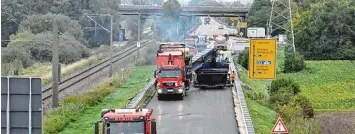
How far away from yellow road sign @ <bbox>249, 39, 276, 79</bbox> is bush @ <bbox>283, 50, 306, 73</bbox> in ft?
114

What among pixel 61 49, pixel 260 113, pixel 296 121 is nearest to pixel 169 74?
pixel 260 113

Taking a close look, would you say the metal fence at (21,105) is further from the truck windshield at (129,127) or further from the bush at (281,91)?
the bush at (281,91)

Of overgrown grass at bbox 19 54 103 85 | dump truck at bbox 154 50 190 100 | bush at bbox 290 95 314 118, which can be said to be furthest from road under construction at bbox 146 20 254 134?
overgrown grass at bbox 19 54 103 85

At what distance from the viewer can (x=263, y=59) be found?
42625 millimetres

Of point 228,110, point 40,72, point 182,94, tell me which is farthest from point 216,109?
point 40,72

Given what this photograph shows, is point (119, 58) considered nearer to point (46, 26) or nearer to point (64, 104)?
point (46, 26)

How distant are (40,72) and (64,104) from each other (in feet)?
87.9

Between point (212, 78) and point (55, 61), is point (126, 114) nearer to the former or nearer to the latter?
point (55, 61)

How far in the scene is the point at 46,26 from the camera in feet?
288

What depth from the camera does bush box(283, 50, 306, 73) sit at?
76938 millimetres

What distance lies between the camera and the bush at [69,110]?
3095 cm

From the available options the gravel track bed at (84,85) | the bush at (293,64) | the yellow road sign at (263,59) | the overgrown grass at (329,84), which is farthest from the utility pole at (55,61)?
the bush at (293,64)

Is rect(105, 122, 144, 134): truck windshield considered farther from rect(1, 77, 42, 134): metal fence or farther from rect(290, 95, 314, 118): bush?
rect(290, 95, 314, 118): bush

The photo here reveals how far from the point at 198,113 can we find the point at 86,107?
24.8 ft
